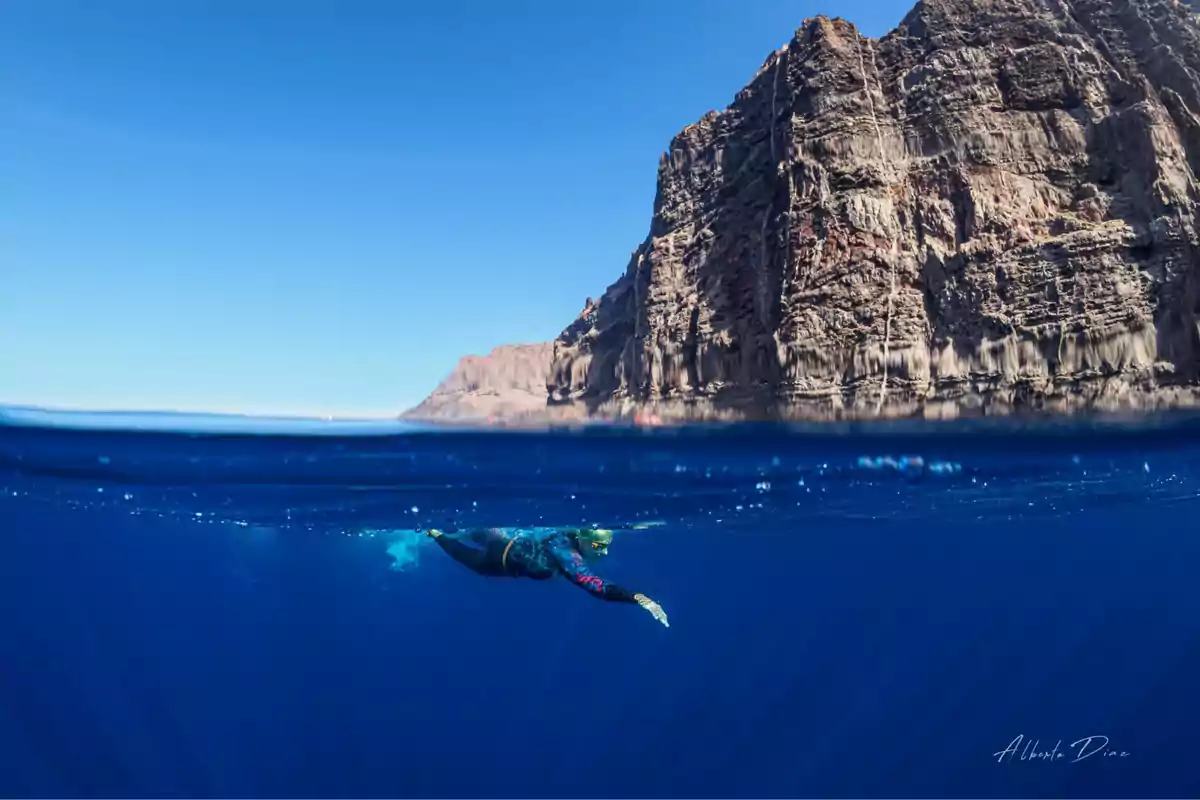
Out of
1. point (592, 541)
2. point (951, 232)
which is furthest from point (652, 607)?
point (951, 232)

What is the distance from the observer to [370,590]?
31.8m

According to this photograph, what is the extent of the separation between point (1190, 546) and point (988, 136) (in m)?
18.4

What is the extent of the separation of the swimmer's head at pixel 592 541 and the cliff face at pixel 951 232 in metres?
7.76

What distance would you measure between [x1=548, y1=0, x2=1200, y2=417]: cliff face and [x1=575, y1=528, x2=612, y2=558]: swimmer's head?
7757 millimetres

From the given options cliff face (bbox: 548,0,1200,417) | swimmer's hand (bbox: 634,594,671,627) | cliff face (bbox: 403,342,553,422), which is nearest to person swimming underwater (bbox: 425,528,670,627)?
swimmer's hand (bbox: 634,594,671,627)

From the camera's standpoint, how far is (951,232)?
27562 mm

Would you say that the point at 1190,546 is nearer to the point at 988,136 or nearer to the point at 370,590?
the point at 988,136

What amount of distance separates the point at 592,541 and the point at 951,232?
21041 mm

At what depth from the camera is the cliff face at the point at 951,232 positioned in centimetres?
2277

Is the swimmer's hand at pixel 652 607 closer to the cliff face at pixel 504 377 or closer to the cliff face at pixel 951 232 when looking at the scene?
the cliff face at pixel 951 232

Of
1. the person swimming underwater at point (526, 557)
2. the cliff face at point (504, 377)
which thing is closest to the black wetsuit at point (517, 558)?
the person swimming underwater at point (526, 557)

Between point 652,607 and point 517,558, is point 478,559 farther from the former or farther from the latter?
point 652,607

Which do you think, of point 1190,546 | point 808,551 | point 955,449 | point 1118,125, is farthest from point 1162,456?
point 1118,125

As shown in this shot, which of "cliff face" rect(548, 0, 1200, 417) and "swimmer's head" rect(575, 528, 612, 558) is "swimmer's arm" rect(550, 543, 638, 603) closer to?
"swimmer's head" rect(575, 528, 612, 558)
